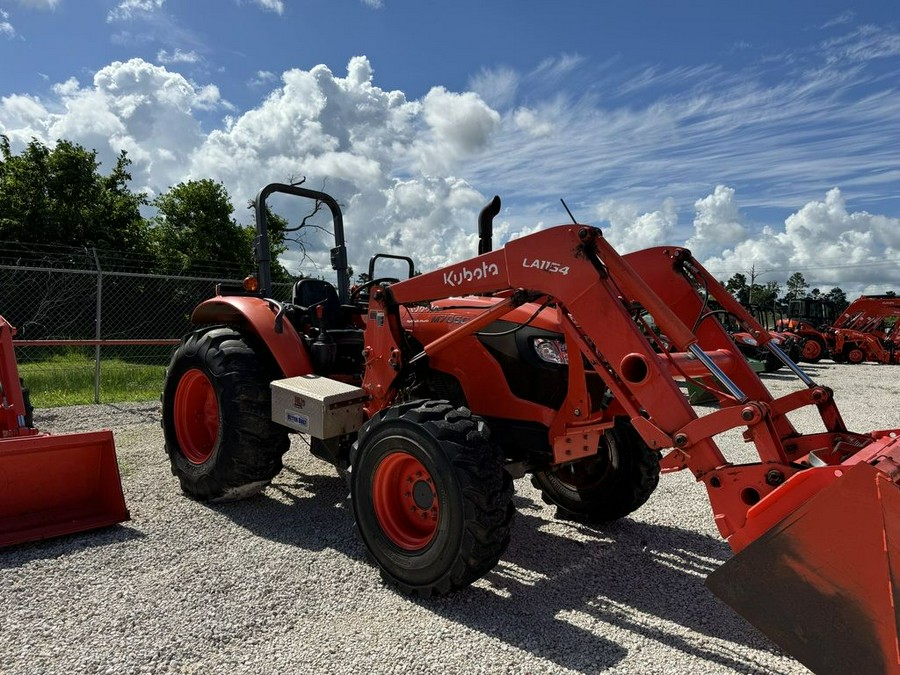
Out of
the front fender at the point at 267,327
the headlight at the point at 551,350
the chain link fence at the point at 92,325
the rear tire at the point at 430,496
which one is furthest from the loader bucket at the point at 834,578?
the chain link fence at the point at 92,325

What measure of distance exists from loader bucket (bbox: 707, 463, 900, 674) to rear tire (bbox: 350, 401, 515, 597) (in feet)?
3.60

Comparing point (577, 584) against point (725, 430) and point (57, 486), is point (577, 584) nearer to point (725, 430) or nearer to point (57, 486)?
point (725, 430)

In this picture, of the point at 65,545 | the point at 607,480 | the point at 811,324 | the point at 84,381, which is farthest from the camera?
the point at 811,324

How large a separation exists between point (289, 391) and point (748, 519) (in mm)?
2745

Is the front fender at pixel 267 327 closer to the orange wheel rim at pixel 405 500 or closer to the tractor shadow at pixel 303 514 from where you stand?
the tractor shadow at pixel 303 514

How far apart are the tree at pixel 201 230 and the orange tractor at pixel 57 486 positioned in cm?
1571

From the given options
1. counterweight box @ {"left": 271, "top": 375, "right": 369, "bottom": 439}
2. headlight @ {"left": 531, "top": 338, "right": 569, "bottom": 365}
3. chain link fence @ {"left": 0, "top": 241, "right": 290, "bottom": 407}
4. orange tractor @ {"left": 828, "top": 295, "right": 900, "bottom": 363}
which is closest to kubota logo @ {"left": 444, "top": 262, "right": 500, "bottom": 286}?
headlight @ {"left": 531, "top": 338, "right": 569, "bottom": 365}

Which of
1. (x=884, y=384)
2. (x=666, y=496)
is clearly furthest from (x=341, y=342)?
(x=884, y=384)

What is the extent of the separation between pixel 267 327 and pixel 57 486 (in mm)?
1665

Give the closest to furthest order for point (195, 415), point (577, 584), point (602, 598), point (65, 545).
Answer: point (602, 598) → point (577, 584) → point (65, 545) → point (195, 415)

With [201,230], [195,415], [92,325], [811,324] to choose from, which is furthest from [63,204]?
[811,324]

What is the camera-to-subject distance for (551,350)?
375cm

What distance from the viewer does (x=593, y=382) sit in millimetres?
3742

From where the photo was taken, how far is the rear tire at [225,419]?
14.6ft
